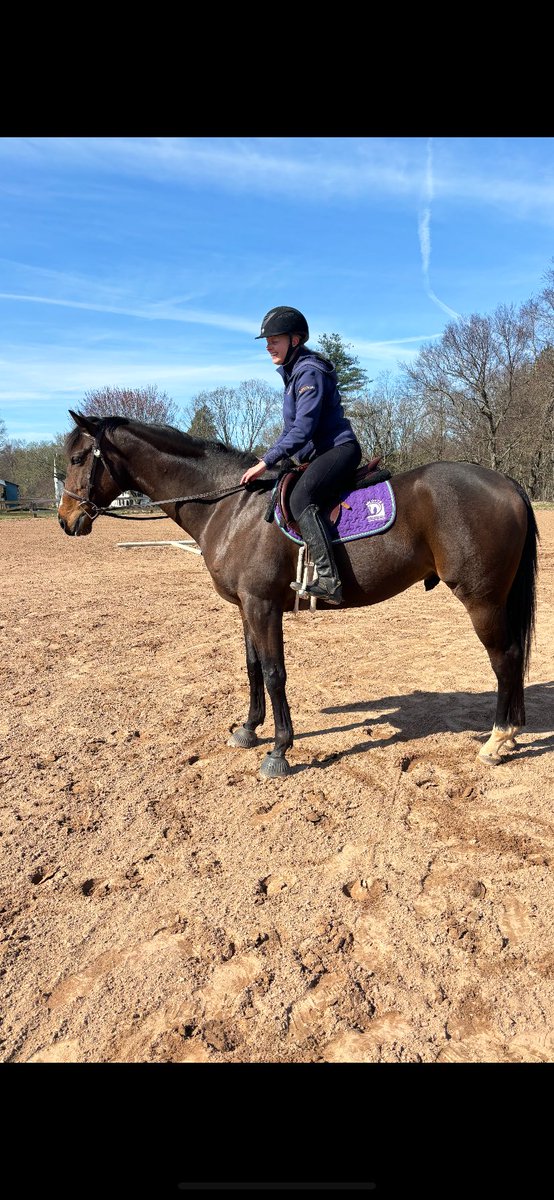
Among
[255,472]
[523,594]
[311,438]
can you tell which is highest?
[311,438]

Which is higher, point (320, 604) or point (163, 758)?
point (320, 604)

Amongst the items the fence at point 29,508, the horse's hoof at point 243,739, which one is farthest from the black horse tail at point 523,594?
the fence at point 29,508

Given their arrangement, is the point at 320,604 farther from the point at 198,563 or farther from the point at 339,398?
the point at 198,563

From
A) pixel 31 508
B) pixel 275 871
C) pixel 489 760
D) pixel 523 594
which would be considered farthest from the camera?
pixel 31 508

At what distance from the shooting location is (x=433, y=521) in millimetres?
4031

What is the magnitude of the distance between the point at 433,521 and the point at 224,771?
227 centimetres

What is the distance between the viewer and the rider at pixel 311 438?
3.81m

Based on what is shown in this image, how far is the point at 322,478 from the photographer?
390 cm

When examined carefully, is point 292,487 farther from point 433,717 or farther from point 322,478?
point 433,717

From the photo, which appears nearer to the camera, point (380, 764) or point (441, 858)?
point (441, 858)

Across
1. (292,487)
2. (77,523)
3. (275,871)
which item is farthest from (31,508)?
(275,871)

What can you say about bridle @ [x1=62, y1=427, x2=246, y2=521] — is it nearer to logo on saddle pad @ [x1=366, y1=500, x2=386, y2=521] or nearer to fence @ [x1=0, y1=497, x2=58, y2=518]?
logo on saddle pad @ [x1=366, y1=500, x2=386, y2=521]

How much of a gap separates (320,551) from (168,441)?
1.55 m
